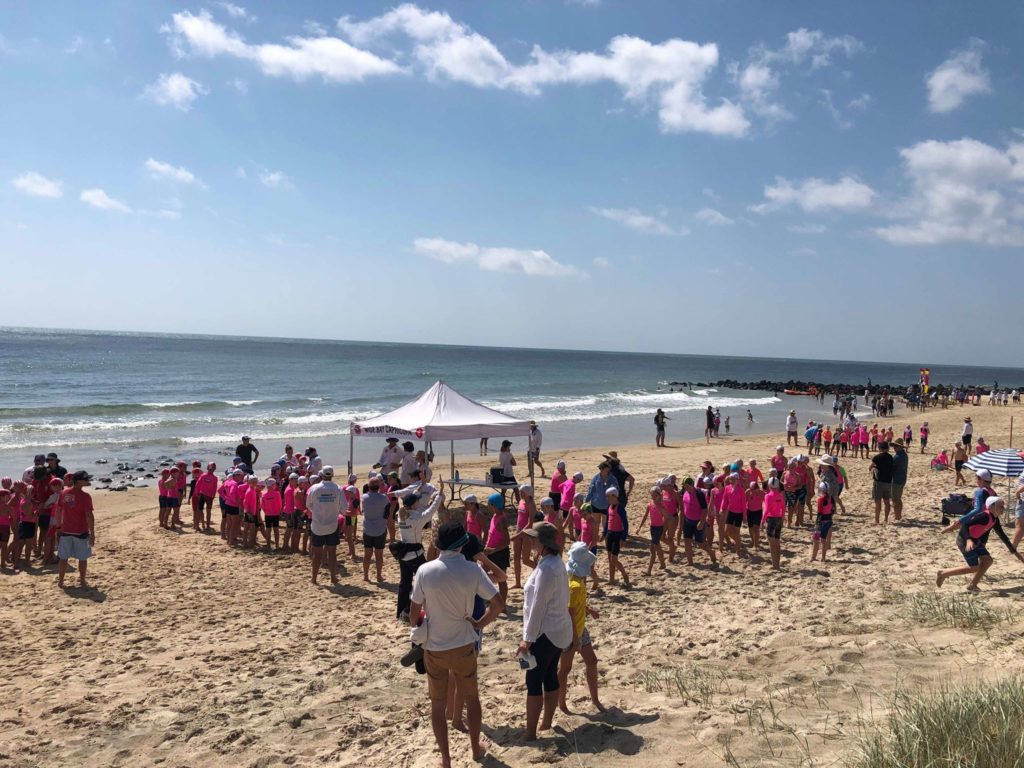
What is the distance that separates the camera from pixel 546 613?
430 centimetres

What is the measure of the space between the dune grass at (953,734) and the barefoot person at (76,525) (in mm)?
8609

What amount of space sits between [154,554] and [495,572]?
7993 millimetres

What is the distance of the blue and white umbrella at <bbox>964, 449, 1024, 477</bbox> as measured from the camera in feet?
34.1

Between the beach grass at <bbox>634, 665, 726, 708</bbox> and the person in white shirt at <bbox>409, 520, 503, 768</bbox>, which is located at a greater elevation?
the person in white shirt at <bbox>409, 520, 503, 768</bbox>

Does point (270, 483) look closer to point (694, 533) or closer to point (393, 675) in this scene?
point (393, 675)

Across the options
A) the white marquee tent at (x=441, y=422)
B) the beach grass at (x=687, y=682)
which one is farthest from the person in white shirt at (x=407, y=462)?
the beach grass at (x=687, y=682)

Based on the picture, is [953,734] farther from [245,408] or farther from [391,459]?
[245,408]

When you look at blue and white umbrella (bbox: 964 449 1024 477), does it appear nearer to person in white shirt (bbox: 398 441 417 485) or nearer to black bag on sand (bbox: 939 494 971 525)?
black bag on sand (bbox: 939 494 971 525)

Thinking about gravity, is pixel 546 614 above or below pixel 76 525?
above

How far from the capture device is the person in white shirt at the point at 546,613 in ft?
14.0

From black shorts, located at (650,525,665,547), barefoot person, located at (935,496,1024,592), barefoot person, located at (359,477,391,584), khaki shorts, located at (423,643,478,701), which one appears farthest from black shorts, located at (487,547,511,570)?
barefoot person, located at (935,496,1024,592)

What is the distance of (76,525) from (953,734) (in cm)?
920

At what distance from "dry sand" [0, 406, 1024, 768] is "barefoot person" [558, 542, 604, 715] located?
0.64 feet

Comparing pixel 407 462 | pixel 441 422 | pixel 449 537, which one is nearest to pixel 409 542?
pixel 449 537
